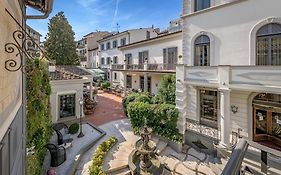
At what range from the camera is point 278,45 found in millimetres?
11352

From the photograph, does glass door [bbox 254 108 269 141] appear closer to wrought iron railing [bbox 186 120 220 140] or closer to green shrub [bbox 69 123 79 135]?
wrought iron railing [bbox 186 120 220 140]

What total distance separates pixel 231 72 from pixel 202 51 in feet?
12.4

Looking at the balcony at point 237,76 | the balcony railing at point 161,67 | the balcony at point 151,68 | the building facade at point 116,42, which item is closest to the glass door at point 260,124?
the balcony at point 237,76

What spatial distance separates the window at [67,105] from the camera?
680 inches

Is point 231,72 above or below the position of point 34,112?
above

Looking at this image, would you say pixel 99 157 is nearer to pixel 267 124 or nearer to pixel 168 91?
pixel 168 91

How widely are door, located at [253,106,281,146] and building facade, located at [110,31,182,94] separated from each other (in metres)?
9.88

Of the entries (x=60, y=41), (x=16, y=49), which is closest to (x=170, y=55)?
(x=16, y=49)

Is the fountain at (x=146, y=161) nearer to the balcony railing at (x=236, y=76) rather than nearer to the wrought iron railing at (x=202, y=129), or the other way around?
the wrought iron railing at (x=202, y=129)

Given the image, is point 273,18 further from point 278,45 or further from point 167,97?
point 167,97

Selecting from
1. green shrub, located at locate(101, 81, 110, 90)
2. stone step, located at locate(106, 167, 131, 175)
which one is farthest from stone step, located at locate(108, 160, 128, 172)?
green shrub, located at locate(101, 81, 110, 90)

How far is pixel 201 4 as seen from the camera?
15.0 meters

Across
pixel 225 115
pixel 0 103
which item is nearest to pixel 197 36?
pixel 225 115

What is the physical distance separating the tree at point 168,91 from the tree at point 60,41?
23902 mm
